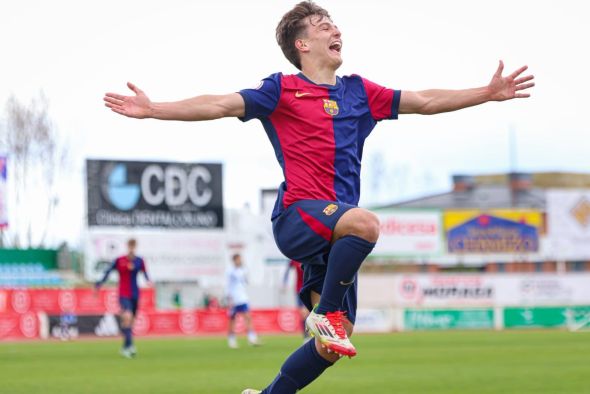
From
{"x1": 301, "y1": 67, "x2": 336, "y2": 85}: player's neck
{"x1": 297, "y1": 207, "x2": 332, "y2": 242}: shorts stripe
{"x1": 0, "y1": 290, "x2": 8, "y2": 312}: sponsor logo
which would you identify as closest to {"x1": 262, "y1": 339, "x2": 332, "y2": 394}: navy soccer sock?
{"x1": 297, "y1": 207, "x2": 332, "y2": 242}: shorts stripe

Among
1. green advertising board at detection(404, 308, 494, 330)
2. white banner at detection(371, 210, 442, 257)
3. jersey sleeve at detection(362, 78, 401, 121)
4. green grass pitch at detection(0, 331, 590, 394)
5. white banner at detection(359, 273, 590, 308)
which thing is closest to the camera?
jersey sleeve at detection(362, 78, 401, 121)

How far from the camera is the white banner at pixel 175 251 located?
145 ft

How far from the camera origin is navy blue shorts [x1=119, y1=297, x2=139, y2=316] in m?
20.8

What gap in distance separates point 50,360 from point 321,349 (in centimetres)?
1269

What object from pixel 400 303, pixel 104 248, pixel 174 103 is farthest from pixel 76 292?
pixel 174 103

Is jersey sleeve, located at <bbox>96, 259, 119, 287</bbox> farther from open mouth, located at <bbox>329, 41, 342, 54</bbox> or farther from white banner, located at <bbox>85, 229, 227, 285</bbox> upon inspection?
white banner, located at <bbox>85, 229, 227, 285</bbox>

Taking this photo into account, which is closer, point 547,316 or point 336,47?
point 336,47

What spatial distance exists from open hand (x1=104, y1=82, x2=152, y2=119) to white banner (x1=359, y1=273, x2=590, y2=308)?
37.5 m

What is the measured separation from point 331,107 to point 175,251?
39.3 m

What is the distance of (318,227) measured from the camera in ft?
21.0

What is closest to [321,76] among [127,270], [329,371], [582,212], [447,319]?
[329,371]

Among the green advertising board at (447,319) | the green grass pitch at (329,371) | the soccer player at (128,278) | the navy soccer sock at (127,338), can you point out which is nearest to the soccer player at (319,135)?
the green grass pitch at (329,371)

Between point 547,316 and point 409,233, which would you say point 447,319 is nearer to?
point 547,316

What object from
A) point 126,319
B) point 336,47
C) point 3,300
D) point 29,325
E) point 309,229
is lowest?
point 29,325
